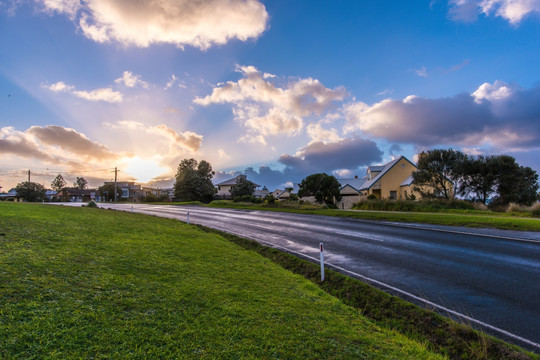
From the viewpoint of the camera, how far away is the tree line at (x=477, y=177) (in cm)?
2830

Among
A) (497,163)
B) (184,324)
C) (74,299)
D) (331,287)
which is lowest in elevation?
(331,287)

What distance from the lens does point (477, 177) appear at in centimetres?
3023

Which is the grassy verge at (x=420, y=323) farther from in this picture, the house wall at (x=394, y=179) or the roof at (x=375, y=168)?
the roof at (x=375, y=168)

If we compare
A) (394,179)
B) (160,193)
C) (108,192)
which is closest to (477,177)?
(394,179)

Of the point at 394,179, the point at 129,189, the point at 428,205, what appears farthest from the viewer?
the point at 129,189

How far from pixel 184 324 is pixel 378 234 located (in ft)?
39.9

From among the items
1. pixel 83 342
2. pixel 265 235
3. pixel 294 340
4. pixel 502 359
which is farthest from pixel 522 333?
pixel 265 235

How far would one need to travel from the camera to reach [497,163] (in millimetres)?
29266

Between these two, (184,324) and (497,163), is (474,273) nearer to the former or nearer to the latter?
(184,324)

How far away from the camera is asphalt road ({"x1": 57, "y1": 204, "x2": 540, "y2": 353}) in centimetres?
489

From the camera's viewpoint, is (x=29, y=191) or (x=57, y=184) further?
(x=57, y=184)

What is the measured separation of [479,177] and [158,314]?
36932 millimetres

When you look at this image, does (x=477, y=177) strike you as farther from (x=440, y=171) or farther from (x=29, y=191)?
(x=29, y=191)

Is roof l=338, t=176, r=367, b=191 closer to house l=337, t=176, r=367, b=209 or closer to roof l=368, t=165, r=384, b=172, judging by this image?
house l=337, t=176, r=367, b=209
